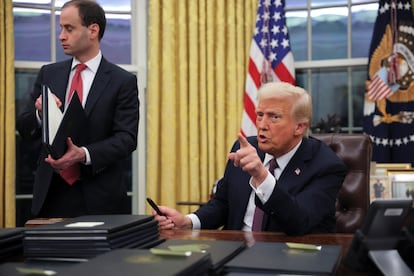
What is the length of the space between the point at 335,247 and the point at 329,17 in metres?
3.58

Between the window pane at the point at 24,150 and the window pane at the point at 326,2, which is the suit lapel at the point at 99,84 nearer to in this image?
the window pane at the point at 24,150

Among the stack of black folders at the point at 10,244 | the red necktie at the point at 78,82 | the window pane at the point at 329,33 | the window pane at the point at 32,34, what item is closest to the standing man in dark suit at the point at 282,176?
the stack of black folders at the point at 10,244

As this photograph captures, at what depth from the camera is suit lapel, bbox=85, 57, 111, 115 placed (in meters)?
2.48

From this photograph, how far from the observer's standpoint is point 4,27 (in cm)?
416

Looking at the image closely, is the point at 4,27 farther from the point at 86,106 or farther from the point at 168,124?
the point at 86,106

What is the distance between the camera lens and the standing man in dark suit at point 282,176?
80.0 inches

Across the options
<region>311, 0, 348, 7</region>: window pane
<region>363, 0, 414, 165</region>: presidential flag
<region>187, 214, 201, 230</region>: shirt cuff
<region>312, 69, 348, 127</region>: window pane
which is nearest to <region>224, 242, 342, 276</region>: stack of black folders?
<region>187, 214, 201, 230</region>: shirt cuff

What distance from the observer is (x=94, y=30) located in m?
2.56

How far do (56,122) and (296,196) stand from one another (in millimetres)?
911

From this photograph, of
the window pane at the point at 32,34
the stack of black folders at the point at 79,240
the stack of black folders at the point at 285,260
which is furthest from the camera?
the window pane at the point at 32,34

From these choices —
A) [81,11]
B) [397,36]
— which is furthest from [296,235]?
[397,36]

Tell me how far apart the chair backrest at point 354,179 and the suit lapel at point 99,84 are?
1075 millimetres

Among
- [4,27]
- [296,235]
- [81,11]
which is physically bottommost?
[296,235]

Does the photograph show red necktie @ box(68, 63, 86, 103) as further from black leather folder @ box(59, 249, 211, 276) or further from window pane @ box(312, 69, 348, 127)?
window pane @ box(312, 69, 348, 127)
